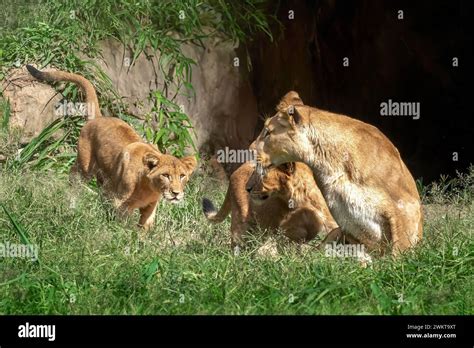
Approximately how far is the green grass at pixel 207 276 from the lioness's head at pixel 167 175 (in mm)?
886

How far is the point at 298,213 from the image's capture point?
28.0ft

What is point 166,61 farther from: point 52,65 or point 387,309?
point 387,309

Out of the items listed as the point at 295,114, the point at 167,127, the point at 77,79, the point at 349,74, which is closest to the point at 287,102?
the point at 295,114

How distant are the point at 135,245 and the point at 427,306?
2259mm

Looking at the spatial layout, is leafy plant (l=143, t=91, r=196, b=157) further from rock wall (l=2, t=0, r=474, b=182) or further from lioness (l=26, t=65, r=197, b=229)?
lioness (l=26, t=65, r=197, b=229)

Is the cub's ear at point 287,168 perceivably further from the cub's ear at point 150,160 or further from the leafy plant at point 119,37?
the leafy plant at point 119,37

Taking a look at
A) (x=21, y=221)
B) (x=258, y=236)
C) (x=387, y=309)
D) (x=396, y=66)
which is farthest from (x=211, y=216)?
(x=396, y=66)

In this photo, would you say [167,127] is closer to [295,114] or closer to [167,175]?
[167,175]

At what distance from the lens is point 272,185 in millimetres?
8438

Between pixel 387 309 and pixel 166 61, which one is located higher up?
pixel 166 61

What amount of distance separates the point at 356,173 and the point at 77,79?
3.96 m

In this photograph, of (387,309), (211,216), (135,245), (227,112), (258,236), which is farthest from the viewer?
(227,112)
